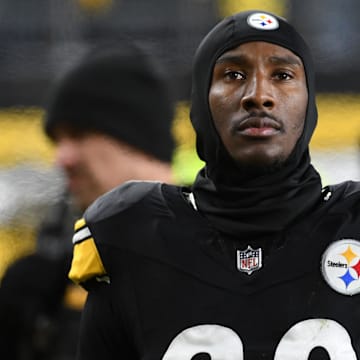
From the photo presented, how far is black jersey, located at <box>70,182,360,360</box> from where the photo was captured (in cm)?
194

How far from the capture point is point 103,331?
6.86ft

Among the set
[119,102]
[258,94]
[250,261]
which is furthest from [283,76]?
[119,102]

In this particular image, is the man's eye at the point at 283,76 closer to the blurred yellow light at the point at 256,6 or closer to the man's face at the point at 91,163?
the man's face at the point at 91,163

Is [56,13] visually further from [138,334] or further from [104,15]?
[138,334]

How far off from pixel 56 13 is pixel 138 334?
5.56 m

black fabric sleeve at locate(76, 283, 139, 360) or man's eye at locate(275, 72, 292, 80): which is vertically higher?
man's eye at locate(275, 72, 292, 80)

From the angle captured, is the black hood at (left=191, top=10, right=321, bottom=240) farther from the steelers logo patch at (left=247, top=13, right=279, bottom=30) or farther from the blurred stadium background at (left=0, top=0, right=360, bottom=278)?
the blurred stadium background at (left=0, top=0, right=360, bottom=278)

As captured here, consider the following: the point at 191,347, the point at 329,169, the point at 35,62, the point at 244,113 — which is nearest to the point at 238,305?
the point at 191,347

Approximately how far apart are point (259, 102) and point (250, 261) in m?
0.25

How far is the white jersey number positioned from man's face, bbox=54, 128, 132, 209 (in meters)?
1.41

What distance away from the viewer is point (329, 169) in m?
5.52

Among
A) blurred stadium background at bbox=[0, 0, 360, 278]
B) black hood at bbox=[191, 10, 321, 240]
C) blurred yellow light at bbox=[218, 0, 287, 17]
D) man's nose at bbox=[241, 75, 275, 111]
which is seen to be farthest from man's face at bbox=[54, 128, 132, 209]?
blurred yellow light at bbox=[218, 0, 287, 17]

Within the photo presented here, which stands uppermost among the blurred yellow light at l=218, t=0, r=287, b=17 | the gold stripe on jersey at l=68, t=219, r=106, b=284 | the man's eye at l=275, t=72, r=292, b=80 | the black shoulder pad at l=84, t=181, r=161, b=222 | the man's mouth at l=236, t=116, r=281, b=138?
the blurred yellow light at l=218, t=0, r=287, b=17

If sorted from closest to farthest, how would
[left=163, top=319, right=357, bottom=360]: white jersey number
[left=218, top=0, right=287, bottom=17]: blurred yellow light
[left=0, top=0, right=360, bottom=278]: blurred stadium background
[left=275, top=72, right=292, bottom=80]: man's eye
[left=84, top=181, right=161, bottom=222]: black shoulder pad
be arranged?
[left=163, top=319, right=357, bottom=360]: white jersey number < [left=275, top=72, right=292, bottom=80]: man's eye < [left=84, top=181, right=161, bottom=222]: black shoulder pad < [left=0, top=0, right=360, bottom=278]: blurred stadium background < [left=218, top=0, right=287, bottom=17]: blurred yellow light
